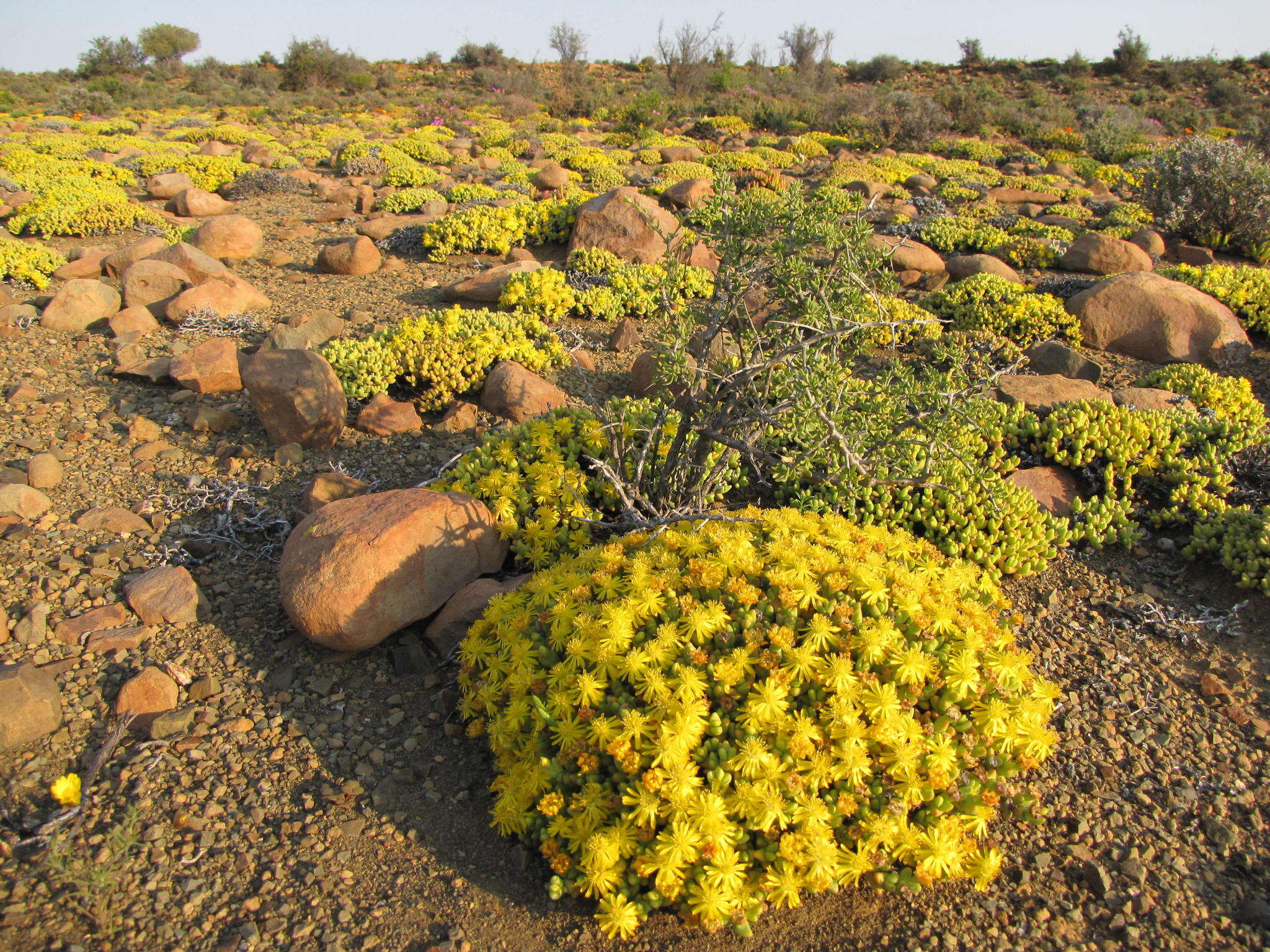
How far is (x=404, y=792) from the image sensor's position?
302 cm

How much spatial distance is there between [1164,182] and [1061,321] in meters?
6.19

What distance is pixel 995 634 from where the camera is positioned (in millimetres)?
2957

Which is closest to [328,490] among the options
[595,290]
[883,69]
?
[595,290]

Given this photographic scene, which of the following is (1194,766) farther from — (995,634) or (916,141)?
(916,141)

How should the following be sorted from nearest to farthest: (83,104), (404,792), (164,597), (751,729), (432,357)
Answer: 1. (751,729)
2. (404,792)
3. (164,597)
4. (432,357)
5. (83,104)

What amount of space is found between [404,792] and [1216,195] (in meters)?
12.6

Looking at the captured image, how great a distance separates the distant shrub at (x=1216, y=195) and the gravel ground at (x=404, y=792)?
8628 mm

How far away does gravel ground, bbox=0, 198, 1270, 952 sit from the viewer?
8.09 feet

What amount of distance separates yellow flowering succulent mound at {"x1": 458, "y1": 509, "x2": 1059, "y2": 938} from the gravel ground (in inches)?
Result: 7.7

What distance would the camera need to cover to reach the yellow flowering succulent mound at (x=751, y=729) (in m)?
2.38

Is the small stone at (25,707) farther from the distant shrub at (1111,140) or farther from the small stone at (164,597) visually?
the distant shrub at (1111,140)

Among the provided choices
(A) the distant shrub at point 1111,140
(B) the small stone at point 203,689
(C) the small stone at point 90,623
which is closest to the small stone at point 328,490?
(C) the small stone at point 90,623

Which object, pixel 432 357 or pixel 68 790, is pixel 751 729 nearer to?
pixel 68 790

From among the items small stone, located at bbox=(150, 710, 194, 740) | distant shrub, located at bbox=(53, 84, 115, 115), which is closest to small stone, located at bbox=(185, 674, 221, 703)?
small stone, located at bbox=(150, 710, 194, 740)
